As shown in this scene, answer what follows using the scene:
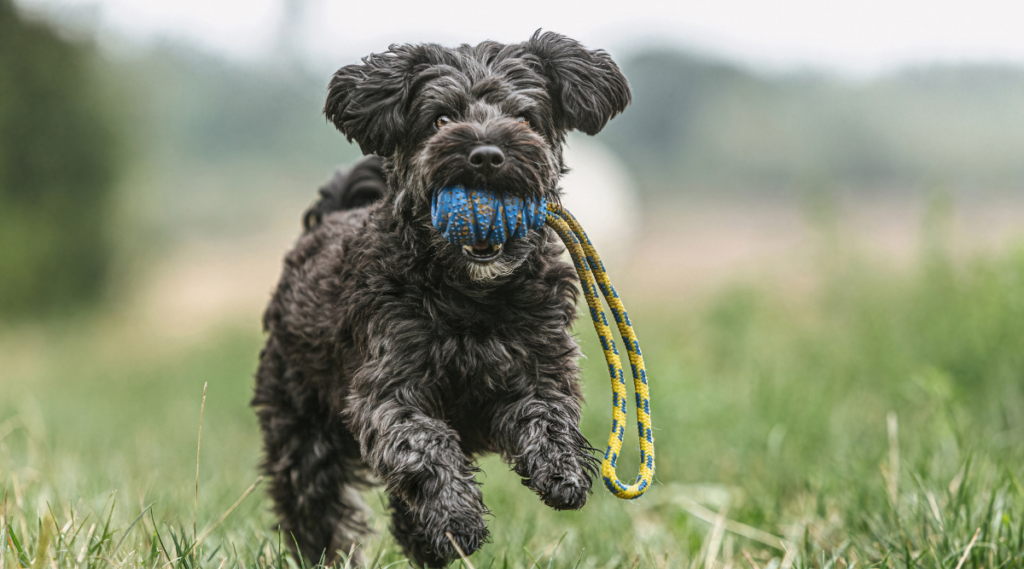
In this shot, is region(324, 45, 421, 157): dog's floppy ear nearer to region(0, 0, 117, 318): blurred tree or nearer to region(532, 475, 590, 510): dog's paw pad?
region(532, 475, 590, 510): dog's paw pad

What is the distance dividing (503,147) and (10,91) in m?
16.6

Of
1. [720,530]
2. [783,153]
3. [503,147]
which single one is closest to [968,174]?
[783,153]

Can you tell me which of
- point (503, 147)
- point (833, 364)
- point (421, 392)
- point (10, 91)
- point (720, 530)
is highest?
point (10, 91)

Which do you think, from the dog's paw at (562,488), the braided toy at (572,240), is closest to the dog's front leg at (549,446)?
the dog's paw at (562,488)

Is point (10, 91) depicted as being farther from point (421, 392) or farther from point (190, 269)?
point (421, 392)

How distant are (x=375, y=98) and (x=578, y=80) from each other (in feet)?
2.64

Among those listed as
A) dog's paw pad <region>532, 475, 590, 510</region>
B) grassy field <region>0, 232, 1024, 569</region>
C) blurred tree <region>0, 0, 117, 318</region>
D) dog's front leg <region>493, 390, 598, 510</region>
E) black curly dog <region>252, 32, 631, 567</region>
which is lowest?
grassy field <region>0, 232, 1024, 569</region>

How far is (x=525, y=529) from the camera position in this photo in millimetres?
4328

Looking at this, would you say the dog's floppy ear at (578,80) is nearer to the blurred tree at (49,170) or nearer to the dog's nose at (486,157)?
the dog's nose at (486,157)

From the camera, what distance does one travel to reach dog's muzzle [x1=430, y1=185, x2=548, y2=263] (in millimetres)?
2918

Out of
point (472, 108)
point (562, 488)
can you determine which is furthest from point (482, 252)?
point (562, 488)

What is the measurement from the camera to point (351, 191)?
15.9 ft

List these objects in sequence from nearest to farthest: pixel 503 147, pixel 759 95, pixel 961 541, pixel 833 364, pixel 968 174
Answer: pixel 503 147 < pixel 961 541 < pixel 833 364 < pixel 968 174 < pixel 759 95

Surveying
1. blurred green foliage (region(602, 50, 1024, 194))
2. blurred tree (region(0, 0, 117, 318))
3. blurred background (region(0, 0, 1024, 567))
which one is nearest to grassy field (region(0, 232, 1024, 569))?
blurred background (region(0, 0, 1024, 567))
